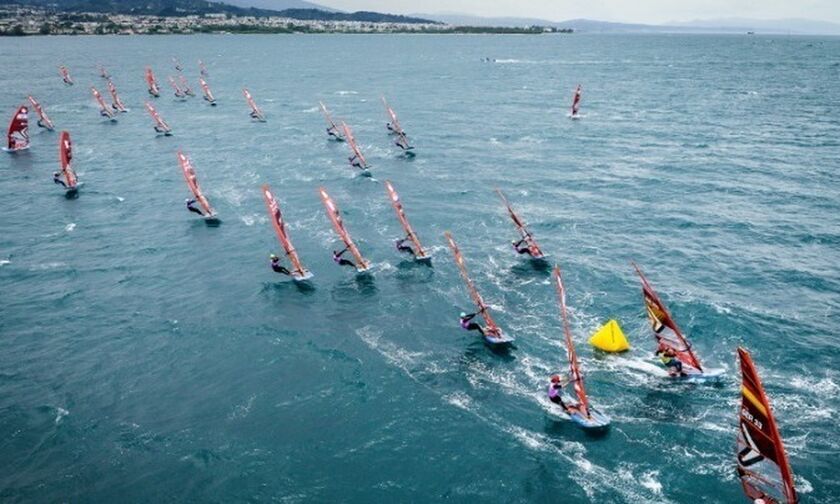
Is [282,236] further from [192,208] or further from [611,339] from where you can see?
[611,339]

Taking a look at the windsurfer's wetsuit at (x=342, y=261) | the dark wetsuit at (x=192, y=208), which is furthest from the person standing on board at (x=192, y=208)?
the windsurfer's wetsuit at (x=342, y=261)

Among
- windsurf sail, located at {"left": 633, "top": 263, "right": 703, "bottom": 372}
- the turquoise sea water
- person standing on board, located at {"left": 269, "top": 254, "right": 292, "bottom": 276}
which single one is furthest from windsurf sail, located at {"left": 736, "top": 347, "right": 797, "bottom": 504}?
person standing on board, located at {"left": 269, "top": 254, "right": 292, "bottom": 276}

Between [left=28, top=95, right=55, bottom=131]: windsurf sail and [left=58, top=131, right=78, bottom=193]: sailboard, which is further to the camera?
[left=28, top=95, right=55, bottom=131]: windsurf sail

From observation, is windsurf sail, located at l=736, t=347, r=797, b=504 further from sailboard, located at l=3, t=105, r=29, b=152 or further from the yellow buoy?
sailboard, located at l=3, t=105, r=29, b=152

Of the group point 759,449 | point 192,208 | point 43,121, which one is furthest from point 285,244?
point 43,121

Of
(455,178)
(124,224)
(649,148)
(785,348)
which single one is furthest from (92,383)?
(649,148)

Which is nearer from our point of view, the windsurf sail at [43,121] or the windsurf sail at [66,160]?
the windsurf sail at [66,160]

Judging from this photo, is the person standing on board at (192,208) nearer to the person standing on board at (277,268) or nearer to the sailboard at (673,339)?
the person standing on board at (277,268)
